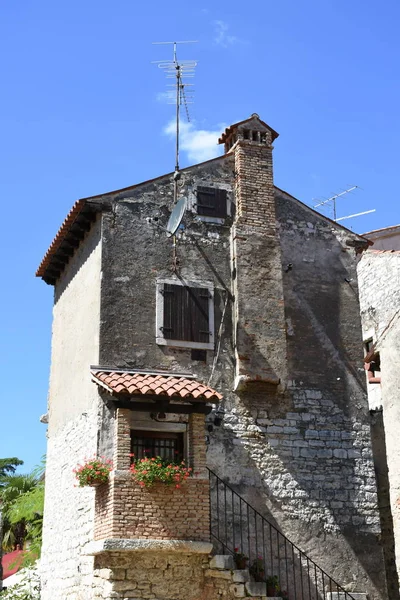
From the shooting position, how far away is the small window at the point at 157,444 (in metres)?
13.9

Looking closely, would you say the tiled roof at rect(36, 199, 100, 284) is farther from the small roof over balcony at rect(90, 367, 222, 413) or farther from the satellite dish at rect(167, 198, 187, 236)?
the small roof over balcony at rect(90, 367, 222, 413)

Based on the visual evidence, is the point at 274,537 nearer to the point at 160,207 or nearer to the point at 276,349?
the point at 276,349

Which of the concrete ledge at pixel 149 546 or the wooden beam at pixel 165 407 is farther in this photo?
the wooden beam at pixel 165 407

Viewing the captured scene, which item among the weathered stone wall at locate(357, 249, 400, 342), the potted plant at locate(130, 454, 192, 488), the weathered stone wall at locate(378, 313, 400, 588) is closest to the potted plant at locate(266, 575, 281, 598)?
the potted plant at locate(130, 454, 192, 488)

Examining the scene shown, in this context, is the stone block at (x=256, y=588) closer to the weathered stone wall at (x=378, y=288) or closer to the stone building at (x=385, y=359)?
the stone building at (x=385, y=359)

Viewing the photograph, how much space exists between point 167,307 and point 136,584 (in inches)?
205

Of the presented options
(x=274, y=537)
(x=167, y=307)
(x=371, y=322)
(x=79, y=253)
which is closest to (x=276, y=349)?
(x=167, y=307)

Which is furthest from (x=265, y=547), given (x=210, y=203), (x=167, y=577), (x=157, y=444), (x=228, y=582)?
(x=210, y=203)

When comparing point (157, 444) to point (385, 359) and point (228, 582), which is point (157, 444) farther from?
point (385, 359)

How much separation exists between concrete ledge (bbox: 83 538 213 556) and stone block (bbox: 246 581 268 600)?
35.8 inches

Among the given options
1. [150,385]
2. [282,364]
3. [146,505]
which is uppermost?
[282,364]

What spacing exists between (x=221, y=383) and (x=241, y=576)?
3.73 metres

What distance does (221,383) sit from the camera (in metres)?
15.4

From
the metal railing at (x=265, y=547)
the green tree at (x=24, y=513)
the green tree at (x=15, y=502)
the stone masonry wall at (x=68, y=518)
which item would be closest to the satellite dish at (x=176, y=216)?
the stone masonry wall at (x=68, y=518)
